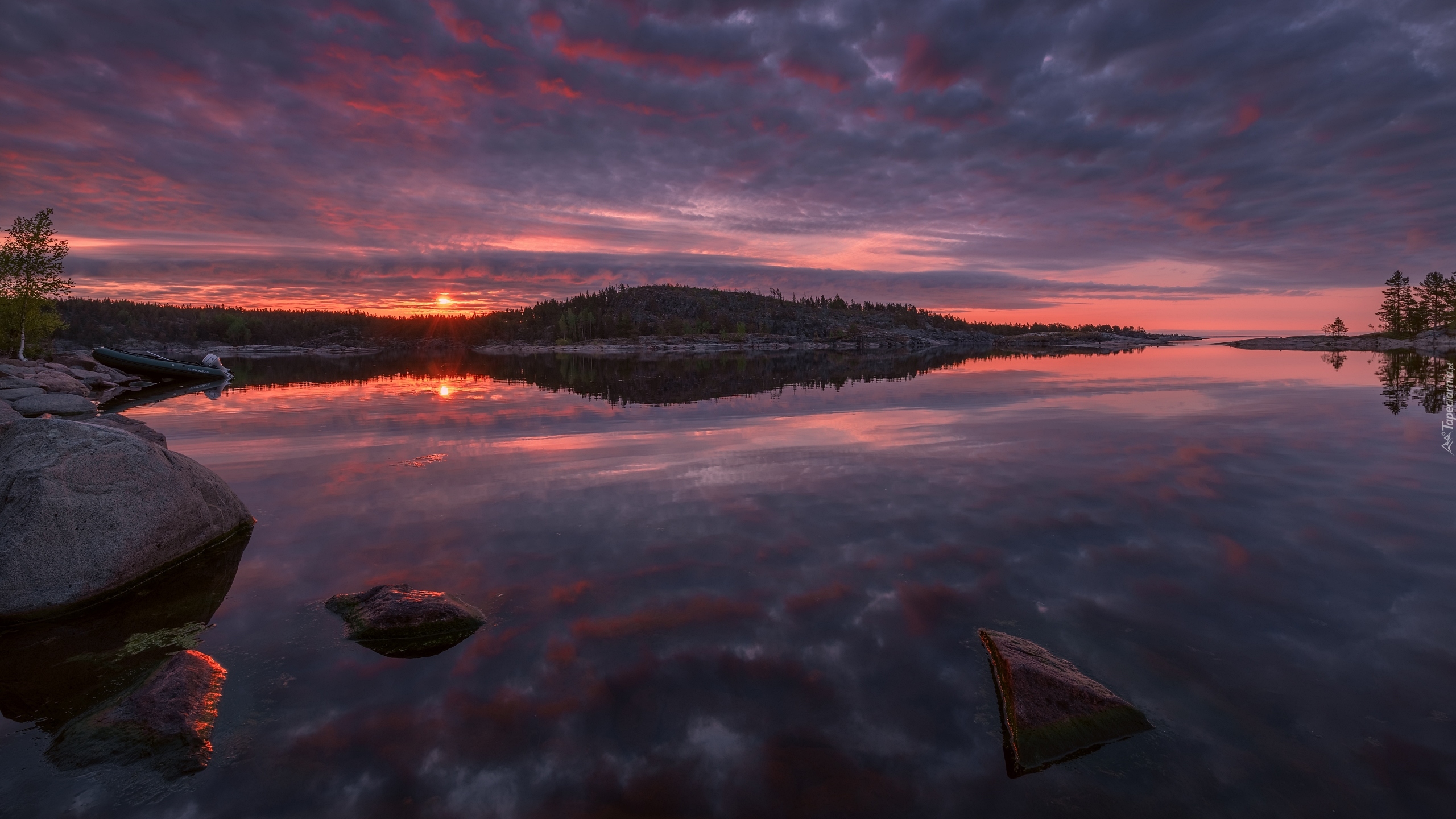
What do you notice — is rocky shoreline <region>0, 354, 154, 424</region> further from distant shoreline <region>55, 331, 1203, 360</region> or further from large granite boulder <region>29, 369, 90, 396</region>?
distant shoreline <region>55, 331, 1203, 360</region>

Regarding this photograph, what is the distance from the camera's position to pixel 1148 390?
1484 inches

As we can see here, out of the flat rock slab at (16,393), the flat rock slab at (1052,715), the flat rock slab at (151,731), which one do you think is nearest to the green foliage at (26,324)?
the flat rock slab at (16,393)

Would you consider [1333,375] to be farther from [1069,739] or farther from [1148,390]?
[1069,739]

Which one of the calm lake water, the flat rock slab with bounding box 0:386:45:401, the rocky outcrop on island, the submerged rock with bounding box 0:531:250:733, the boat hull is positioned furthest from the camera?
the rocky outcrop on island

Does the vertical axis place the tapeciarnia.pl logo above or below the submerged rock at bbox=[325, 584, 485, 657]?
above

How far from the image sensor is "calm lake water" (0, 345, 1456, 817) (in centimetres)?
543

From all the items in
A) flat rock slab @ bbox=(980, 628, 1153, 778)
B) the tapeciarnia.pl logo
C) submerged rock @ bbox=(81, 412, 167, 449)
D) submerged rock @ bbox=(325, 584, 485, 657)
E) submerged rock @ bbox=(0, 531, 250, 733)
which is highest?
the tapeciarnia.pl logo

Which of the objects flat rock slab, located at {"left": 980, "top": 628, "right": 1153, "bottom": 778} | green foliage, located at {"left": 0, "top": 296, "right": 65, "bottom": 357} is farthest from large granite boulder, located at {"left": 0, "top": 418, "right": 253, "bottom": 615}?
green foliage, located at {"left": 0, "top": 296, "right": 65, "bottom": 357}

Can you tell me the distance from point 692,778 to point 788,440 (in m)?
15.9

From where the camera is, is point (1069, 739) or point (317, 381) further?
point (317, 381)

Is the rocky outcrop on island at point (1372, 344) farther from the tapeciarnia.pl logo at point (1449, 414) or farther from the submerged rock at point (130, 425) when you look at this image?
the submerged rock at point (130, 425)

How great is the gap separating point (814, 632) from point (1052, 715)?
2.92 meters

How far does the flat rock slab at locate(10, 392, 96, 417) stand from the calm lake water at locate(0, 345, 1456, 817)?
12.1 meters

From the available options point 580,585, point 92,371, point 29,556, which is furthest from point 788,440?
point 92,371
